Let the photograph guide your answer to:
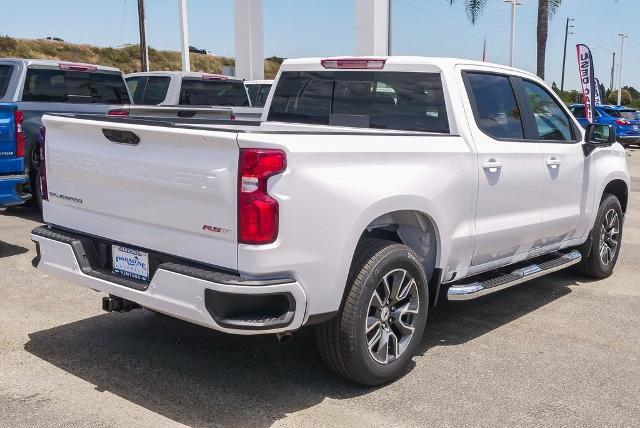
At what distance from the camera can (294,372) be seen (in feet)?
14.6

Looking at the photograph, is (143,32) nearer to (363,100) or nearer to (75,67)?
(75,67)

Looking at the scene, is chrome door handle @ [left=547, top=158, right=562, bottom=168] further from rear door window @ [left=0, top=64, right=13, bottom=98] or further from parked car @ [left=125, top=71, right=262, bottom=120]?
rear door window @ [left=0, top=64, right=13, bottom=98]

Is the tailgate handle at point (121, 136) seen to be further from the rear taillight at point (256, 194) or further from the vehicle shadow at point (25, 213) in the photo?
the vehicle shadow at point (25, 213)

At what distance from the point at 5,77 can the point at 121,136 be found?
6825 mm

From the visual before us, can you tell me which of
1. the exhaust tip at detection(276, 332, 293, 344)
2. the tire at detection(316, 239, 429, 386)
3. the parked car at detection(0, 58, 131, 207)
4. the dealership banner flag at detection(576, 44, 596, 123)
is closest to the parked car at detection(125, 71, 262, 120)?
the parked car at detection(0, 58, 131, 207)

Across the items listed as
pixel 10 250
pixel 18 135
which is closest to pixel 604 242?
pixel 18 135

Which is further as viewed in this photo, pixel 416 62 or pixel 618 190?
pixel 618 190

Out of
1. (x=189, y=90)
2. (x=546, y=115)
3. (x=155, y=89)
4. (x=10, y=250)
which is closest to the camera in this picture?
(x=546, y=115)

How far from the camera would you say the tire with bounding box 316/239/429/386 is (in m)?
3.96

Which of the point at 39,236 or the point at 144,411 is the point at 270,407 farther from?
the point at 39,236

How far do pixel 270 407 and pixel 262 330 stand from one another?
651 millimetres

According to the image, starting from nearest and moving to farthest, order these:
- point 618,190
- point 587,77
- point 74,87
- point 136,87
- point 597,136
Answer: point 597,136 < point 618,190 < point 74,87 < point 136,87 < point 587,77

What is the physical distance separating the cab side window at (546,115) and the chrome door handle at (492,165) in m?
0.88

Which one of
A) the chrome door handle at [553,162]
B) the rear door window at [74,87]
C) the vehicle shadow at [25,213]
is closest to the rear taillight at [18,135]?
the vehicle shadow at [25,213]
